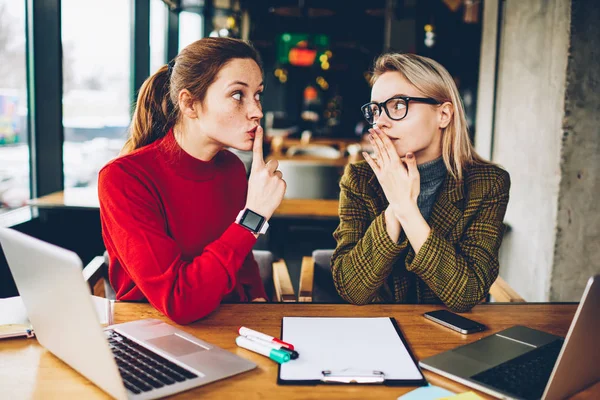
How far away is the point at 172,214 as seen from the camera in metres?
1.62

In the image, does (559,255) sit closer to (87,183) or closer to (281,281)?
(281,281)

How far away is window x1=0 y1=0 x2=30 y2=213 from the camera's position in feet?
8.63

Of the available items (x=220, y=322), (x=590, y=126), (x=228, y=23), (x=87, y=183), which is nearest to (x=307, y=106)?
(x=228, y=23)

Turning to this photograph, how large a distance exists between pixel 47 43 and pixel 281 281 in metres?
1.87

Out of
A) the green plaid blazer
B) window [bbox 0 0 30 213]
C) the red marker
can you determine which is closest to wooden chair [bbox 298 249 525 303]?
the green plaid blazer

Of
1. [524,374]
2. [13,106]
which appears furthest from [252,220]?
[13,106]

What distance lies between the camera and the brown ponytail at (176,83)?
5.32 ft

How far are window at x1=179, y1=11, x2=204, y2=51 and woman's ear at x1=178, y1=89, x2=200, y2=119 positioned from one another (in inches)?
210

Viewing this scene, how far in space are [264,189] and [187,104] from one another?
35cm

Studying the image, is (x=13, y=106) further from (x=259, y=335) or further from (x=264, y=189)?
(x=259, y=335)

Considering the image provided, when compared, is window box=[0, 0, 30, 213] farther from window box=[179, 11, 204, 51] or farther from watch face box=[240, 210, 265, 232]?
window box=[179, 11, 204, 51]

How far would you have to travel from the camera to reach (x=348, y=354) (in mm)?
1217

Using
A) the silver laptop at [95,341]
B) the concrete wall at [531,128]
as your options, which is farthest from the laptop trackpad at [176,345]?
the concrete wall at [531,128]

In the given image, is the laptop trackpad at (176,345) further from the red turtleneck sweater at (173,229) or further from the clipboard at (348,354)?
the clipboard at (348,354)
